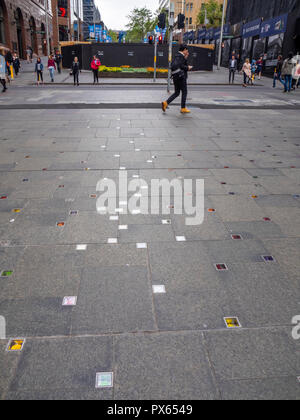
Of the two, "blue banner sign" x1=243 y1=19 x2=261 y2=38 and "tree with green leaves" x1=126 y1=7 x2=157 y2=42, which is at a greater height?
"tree with green leaves" x1=126 y1=7 x2=157 y2=42

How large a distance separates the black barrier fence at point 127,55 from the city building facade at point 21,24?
412cm

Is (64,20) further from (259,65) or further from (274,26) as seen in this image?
(259,65)

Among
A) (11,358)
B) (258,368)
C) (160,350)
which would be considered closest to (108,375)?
(160,350)

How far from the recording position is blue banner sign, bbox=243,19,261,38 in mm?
32397

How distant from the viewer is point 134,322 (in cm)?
299

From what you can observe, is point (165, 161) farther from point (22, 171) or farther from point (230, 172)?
point (22, 171)

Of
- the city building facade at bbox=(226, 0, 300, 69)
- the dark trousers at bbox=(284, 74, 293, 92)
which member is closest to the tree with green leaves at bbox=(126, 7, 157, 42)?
the city building facade at bbox=(226, 0, 300, 69)

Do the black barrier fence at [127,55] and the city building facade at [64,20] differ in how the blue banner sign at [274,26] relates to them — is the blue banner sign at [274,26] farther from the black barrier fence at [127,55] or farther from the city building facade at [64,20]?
the city building facade at [64,20]

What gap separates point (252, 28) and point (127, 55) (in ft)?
43.6

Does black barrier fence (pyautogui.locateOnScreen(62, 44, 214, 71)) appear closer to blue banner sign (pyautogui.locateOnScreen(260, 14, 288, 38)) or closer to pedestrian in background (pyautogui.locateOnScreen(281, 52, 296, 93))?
blue banner sign (pyautogui.locateOnScreen(260, 14, 288, 38))

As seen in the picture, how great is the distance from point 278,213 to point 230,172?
1.97 meters

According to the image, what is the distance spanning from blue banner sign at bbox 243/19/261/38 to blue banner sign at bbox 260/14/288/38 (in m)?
0.84

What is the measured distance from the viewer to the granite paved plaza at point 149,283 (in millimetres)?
2479

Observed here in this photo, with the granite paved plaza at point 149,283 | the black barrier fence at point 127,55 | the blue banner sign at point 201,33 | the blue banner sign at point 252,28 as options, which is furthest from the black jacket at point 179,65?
the blue banner sign at point 201,33
